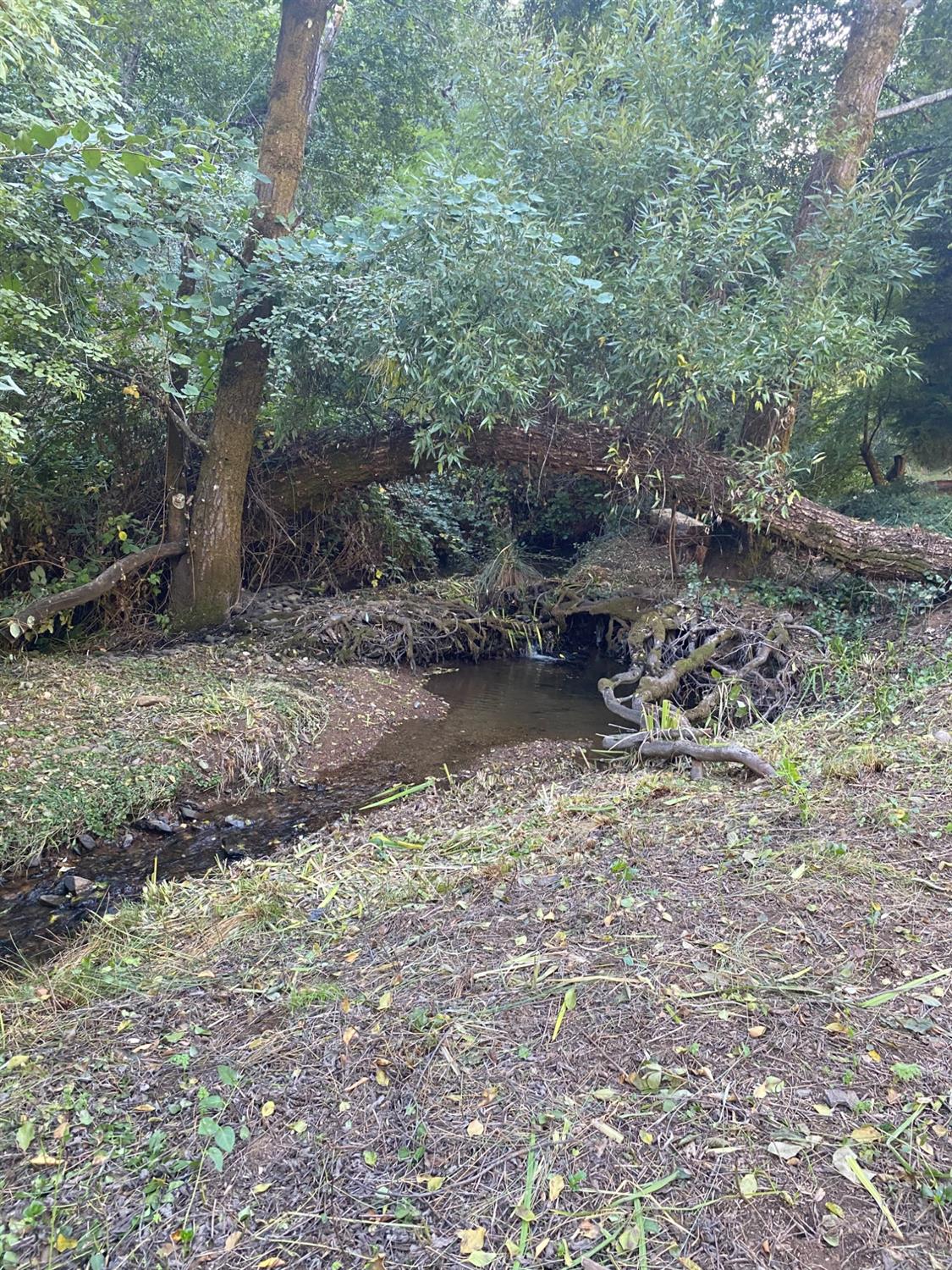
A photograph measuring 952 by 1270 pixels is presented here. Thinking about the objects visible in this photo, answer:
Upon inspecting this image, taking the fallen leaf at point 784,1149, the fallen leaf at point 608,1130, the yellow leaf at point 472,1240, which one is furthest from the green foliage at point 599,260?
the yellow leaf at point 472,1240

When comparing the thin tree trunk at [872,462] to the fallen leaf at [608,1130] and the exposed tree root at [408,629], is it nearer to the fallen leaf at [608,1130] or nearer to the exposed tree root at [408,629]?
the exposed tree root at [408,629]

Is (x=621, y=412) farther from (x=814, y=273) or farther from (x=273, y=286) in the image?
(x=273, y=286)

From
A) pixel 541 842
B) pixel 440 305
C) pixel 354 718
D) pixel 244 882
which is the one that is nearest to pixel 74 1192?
pixel 244 882

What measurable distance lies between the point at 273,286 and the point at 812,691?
19.3 ft

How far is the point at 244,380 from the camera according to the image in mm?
7316

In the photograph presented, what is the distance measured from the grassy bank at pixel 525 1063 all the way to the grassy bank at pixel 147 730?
4.35 ft

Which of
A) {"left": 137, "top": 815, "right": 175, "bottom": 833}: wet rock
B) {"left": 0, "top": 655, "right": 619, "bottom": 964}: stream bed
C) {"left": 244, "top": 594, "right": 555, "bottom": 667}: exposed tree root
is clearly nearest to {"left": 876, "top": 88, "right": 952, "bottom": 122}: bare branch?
{"left": 244, "top": 594, "right": 555, "bottom": 667}: exposed tree root

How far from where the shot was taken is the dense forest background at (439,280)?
217 inches

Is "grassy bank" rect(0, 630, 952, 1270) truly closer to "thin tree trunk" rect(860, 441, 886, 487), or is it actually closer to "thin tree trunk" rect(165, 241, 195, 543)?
"thin tree trunk" rect(165, 241, 195, 543)

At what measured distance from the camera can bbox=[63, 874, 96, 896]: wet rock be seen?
13.2ft

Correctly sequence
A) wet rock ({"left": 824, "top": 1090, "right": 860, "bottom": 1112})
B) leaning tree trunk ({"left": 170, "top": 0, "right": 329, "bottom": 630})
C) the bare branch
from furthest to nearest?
1. the bare branch
2. leaning tree trunk ({"left": 170, "top": 0, "right": 329, "bottom": 630})
3. wet rock ({"left": 824, "top": 1090, "right": 860, "bottom": 1112})

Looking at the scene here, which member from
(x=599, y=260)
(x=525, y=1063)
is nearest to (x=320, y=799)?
(x=525, y=1063)

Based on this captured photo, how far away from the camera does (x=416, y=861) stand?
3.72 meters

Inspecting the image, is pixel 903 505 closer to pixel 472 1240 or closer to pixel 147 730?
pixel 147 730
